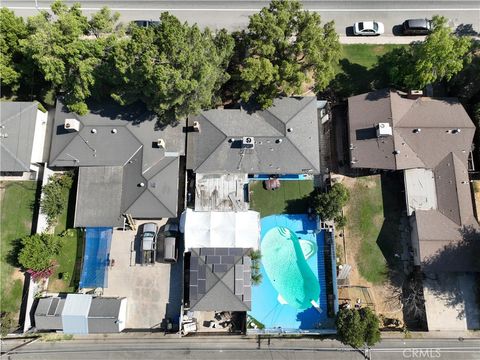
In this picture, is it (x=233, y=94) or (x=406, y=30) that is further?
(x=406, y=30)

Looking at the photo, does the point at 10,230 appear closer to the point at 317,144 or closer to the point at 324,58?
the point at 317,144

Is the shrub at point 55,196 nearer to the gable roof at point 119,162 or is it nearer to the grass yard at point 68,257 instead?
the grass yard at point 68,257

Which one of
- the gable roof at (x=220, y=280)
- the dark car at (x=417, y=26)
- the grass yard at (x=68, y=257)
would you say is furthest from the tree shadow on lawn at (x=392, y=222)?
the grass yard at (x=68, y=257)

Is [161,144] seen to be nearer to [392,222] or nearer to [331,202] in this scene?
[331,202]

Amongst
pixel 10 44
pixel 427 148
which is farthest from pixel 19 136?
pixel 427 148

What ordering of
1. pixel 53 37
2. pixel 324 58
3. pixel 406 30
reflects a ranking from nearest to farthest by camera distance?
pixel 53 37
pixel 324 58
pixel 406 30

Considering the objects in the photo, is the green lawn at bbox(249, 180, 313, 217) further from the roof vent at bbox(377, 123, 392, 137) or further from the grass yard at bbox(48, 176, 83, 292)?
the grass yard at bbox(48, 176, 83, 292)

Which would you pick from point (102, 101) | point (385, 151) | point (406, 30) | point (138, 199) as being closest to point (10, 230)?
point (138, 199)
